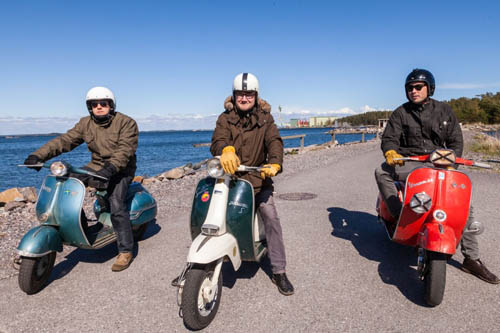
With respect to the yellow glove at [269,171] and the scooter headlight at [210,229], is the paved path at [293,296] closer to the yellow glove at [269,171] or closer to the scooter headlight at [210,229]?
the scooter headlight at [210,229]

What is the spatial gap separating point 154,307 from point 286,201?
15.1ft

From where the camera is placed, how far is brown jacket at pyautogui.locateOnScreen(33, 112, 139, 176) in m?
4.28

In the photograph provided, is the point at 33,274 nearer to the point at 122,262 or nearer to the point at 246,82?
the point at 122,262

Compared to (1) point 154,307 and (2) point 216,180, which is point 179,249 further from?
(2) point 216,180

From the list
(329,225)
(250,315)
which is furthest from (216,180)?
(329,225)

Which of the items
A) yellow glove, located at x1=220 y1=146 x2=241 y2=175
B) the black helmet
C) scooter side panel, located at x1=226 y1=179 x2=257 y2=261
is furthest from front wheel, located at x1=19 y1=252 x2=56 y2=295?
the black helmet

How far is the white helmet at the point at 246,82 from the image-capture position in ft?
11.1

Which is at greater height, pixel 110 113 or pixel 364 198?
pixel 110 113

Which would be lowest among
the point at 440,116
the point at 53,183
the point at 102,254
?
the point at 102,254

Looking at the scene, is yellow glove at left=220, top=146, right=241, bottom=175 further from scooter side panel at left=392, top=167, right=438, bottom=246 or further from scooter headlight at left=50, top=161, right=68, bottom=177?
scooter headlight at left=50, top=161, right=68, bottom=177

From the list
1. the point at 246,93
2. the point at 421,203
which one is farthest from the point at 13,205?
the point at 421,203

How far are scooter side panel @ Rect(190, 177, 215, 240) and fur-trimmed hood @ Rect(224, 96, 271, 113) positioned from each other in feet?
2.48

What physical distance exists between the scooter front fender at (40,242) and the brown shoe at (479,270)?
13.9 ft

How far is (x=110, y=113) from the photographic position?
4.42 m
